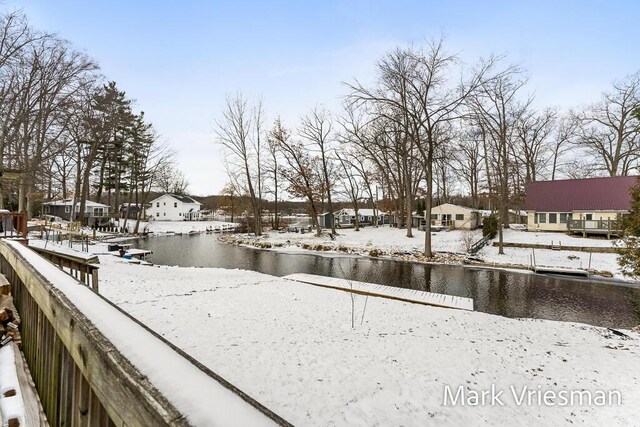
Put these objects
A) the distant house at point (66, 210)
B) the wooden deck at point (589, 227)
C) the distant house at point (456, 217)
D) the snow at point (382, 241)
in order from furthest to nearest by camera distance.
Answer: the distant house at point (66, 210) < the distant house at point (456, 217) < the wooden deck at point (589, 227) < the snow at point (382, 241)

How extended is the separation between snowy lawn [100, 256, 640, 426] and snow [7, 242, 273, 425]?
302 centimetres

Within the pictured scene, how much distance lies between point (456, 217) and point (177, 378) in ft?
135

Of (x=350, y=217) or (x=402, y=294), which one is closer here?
(x=402, y=294)

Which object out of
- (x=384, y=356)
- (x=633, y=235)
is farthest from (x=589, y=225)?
(x=384, y=356)

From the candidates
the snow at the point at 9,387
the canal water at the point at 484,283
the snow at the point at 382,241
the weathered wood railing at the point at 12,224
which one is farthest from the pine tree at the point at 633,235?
the weathered wood railing at the point at 12,224

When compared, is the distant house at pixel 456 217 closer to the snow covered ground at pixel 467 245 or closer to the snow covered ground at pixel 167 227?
the snow covered ground at pixel 467 245

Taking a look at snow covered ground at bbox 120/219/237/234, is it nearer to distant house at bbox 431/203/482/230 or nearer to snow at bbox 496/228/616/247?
distant house at bbox 431/203/482/230

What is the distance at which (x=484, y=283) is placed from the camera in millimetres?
14391

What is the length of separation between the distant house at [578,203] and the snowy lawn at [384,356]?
24490mm

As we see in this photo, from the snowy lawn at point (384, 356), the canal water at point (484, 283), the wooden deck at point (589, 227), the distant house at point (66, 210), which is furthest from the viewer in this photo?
the distant house at point (66, 210)

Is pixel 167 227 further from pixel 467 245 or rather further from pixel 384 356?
pixel 384 356

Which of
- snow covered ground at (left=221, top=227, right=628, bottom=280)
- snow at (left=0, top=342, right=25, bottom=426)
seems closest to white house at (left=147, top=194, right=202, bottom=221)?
snow covered ground at (left=221, top=227, right=628, bottom=280)

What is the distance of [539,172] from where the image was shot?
4316cm

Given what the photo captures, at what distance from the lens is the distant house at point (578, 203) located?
2598 centimetres
